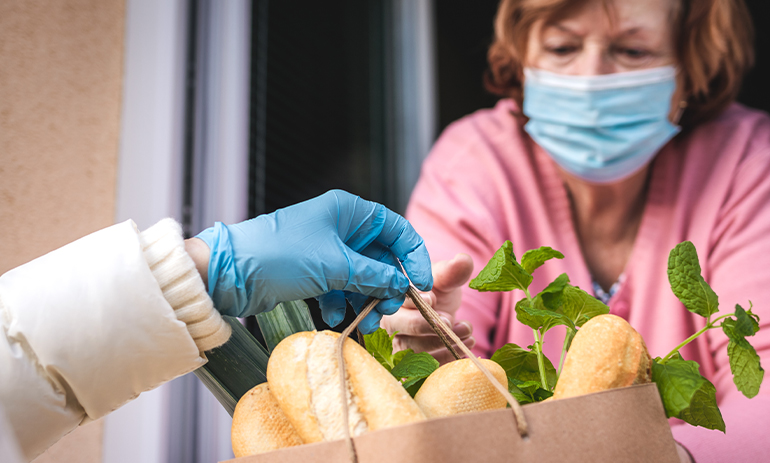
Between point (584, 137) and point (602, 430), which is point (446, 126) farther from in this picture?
point (602, 430)

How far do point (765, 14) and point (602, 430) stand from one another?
1.69 m

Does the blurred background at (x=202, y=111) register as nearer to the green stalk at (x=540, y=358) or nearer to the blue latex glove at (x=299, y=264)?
the blue latex glove at (x=299, y=264)

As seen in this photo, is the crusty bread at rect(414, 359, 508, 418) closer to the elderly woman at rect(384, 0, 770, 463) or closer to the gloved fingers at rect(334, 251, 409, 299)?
the gloved fingers at rect(334, 251, 409, 299)

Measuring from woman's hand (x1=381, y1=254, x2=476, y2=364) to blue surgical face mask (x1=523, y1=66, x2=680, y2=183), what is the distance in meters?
0.62

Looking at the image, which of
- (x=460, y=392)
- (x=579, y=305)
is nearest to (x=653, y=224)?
(x=579, y=305)

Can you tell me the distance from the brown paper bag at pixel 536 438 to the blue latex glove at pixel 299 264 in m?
0.24

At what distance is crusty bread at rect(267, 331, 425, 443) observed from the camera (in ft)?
1.50

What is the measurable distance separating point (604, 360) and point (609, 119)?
1.03m

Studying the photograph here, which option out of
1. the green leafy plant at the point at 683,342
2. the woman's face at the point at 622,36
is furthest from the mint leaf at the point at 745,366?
the woman's face at the point at 622,36

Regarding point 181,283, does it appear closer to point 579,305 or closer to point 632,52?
point 579,305

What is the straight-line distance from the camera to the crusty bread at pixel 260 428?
0.50 meters

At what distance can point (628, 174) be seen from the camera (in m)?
1.38

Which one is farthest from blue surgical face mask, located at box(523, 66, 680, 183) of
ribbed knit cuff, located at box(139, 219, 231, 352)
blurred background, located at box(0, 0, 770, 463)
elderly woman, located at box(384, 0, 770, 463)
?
ribbed knit cuff, located at box(139, 219, 231, 352)

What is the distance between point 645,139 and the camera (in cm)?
133
